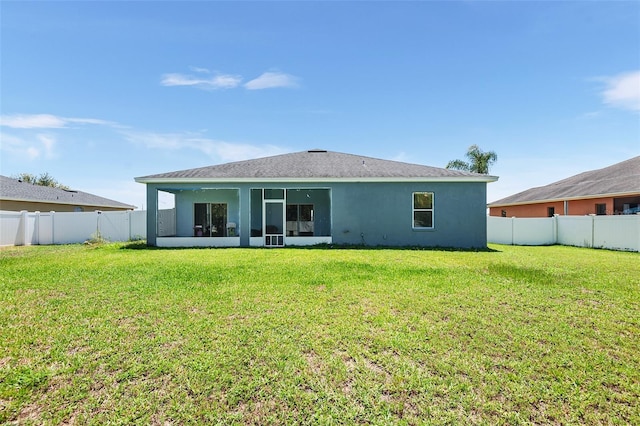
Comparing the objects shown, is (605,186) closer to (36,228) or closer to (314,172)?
(314,172)

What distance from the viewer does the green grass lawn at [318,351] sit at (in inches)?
106

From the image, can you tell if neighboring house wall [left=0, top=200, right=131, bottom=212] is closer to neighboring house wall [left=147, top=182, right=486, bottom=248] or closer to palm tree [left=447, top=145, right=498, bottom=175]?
neighboring house wall [left=147, top=182, right=486, bottom=248]

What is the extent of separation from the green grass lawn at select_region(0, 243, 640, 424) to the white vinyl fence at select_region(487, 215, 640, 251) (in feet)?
28.4

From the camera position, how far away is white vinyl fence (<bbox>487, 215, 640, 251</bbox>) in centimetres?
1291

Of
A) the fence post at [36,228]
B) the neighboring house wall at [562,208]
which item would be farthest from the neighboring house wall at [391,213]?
the neighboring house wall at [562,208]

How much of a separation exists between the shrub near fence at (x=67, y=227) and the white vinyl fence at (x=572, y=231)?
65.5ft

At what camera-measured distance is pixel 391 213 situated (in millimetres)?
13758

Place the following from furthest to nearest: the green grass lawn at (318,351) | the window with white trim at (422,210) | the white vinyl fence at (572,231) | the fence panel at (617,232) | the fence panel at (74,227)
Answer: the fence panel at (74,227) < the window with white trim at (422,210) < the white vinyl fence at (572,231) < the fence panel at (617,232) < the green grass lawn at (318,351)

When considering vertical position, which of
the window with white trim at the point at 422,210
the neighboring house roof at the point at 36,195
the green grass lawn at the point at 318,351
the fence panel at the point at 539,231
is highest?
the neighboring house roof at the point at 36,195

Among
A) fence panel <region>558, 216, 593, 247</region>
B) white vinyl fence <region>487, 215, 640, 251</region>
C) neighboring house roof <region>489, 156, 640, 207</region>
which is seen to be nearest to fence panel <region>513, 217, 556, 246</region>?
white vinyl fence <region>487, 215, 640, 251</region>

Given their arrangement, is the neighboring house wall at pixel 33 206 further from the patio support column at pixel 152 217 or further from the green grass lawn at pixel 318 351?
the green grass lawn at pixel 318 351

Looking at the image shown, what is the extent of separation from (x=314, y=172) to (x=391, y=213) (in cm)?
410

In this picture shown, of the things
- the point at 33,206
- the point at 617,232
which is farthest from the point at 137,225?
the point at 617,232

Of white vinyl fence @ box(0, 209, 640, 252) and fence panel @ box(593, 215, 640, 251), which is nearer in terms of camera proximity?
fence panel @ box(593, 215, 640, 251)
